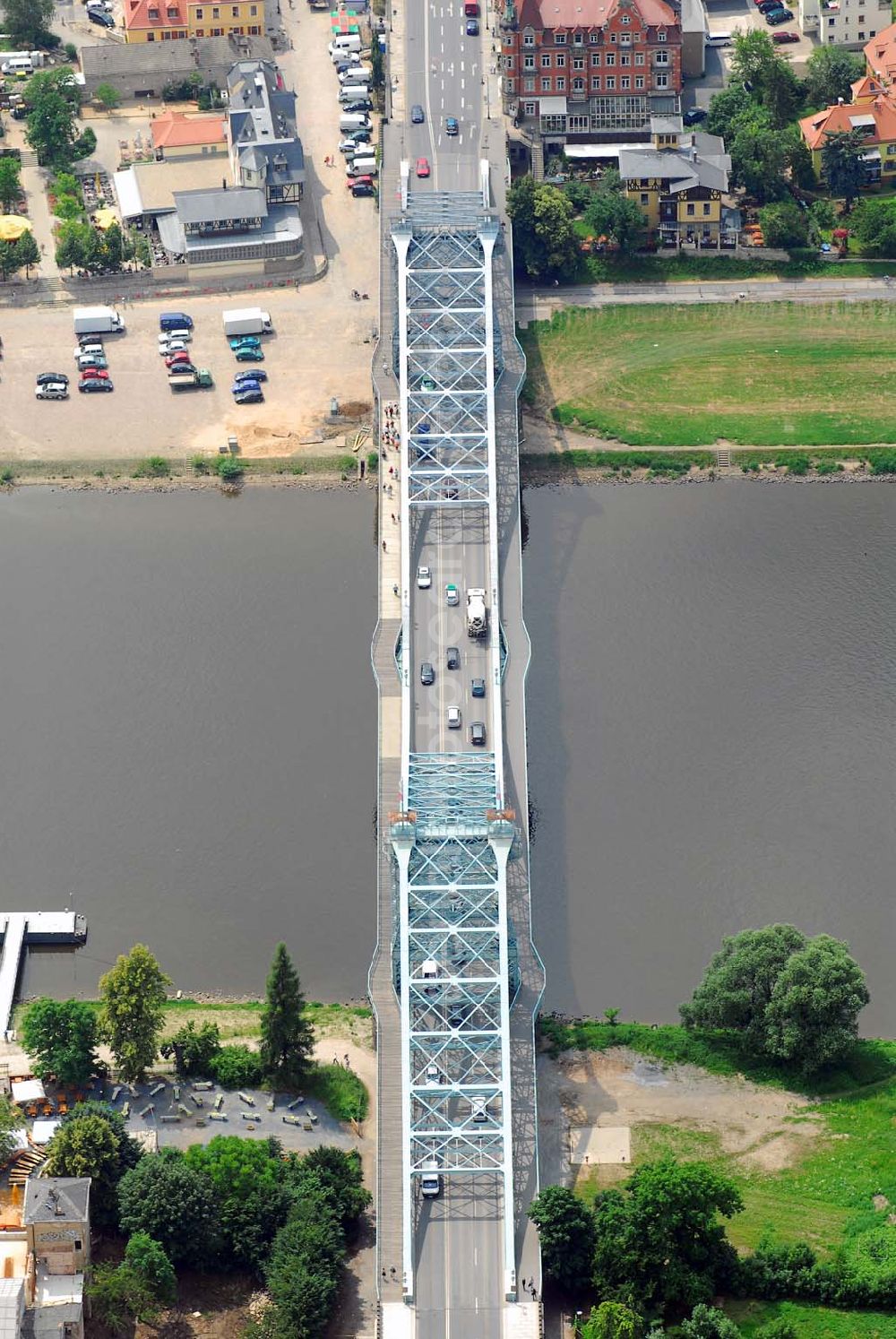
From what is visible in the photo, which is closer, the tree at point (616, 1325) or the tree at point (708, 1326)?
the tree at point (616, 1325)

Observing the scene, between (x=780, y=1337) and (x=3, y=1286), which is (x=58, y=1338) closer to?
(x=3, y=1286)

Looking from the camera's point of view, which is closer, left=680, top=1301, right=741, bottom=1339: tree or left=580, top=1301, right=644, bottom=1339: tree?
left=580, top=1301, right=644, bottom=1339: tree

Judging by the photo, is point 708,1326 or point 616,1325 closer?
point 616,1325

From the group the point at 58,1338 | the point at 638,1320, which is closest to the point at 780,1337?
the point at 638,1320
